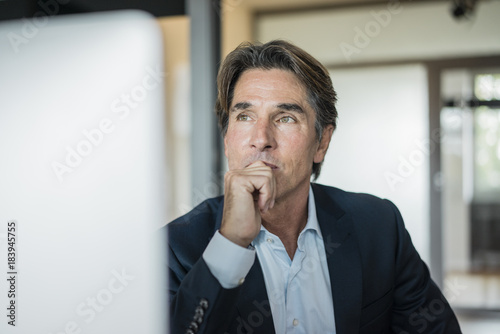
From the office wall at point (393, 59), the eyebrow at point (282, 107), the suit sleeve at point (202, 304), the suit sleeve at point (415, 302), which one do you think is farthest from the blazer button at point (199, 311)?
the office wall at point (393, 59)

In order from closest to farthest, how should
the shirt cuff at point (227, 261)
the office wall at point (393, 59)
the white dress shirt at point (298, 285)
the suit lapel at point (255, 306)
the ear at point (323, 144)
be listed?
the shirt cuff at point (227, 261) → the suit lapel at point (255, 306) → the white dress shirt at point (298, 285) → the ear at point (323, 144) → the office wall at point (393, 59)

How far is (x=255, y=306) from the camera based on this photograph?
1093 millimetres

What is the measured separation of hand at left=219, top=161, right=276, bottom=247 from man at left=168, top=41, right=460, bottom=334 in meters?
0.02

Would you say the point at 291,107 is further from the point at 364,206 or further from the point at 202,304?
the point at 202,304

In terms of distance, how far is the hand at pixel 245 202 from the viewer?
3.01 feet

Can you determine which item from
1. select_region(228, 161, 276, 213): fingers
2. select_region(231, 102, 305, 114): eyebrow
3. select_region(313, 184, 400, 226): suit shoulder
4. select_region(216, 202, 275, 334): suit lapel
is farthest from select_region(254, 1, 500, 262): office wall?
select_region(228, 161, 276, 213): fingers

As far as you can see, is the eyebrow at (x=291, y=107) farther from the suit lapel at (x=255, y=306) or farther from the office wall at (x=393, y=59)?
the office wall at (x=393, y=59)

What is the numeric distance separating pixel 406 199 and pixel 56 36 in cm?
314

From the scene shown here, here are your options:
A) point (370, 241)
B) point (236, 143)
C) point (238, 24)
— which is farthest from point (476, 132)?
point (236, 143)

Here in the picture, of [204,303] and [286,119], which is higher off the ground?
[286,119]

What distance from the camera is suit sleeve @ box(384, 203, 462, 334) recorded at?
1.23 m

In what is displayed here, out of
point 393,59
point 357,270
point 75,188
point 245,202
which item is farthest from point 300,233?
point 393,59

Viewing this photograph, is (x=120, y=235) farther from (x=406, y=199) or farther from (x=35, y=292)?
(x=406, y=199)

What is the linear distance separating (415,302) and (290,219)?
39 centimetres
